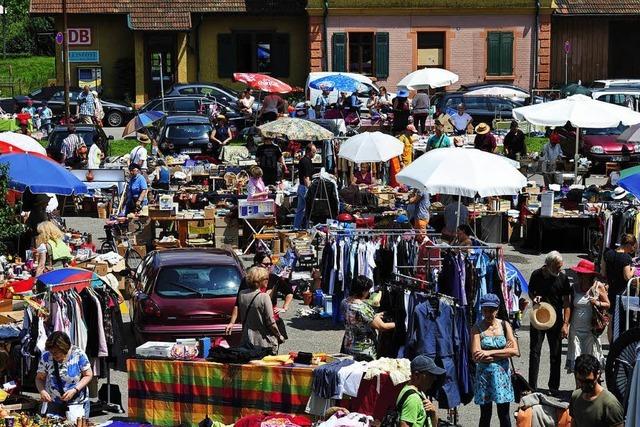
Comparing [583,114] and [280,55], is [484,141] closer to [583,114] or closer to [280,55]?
[583,114]

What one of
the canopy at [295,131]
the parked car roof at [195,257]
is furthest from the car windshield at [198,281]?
the canopy at [295,131]

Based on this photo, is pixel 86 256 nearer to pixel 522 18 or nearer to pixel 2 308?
pixel 2 308

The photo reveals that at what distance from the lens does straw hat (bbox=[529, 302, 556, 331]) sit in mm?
13703

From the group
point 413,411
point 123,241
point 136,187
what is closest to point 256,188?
point 136,187

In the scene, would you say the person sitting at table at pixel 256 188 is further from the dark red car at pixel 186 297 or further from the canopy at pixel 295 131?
the dark red car at pixel 186 297

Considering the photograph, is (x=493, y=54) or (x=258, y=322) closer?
(x=258, y=322)

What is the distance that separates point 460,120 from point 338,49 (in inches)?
431

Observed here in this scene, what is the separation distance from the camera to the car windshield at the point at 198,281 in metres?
15.0

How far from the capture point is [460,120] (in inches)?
1347

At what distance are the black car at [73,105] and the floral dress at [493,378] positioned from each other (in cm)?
3051

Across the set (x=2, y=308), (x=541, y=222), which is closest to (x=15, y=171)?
(x=2, y=308)

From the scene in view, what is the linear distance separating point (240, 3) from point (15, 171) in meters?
27.3

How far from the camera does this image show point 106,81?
45.6 m

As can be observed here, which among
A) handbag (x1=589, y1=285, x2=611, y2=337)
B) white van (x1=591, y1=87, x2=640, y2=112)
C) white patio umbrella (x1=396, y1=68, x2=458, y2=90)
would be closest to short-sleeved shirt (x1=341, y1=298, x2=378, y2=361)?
handbag (x1=589, y1=285, x2=611, y2=337)
